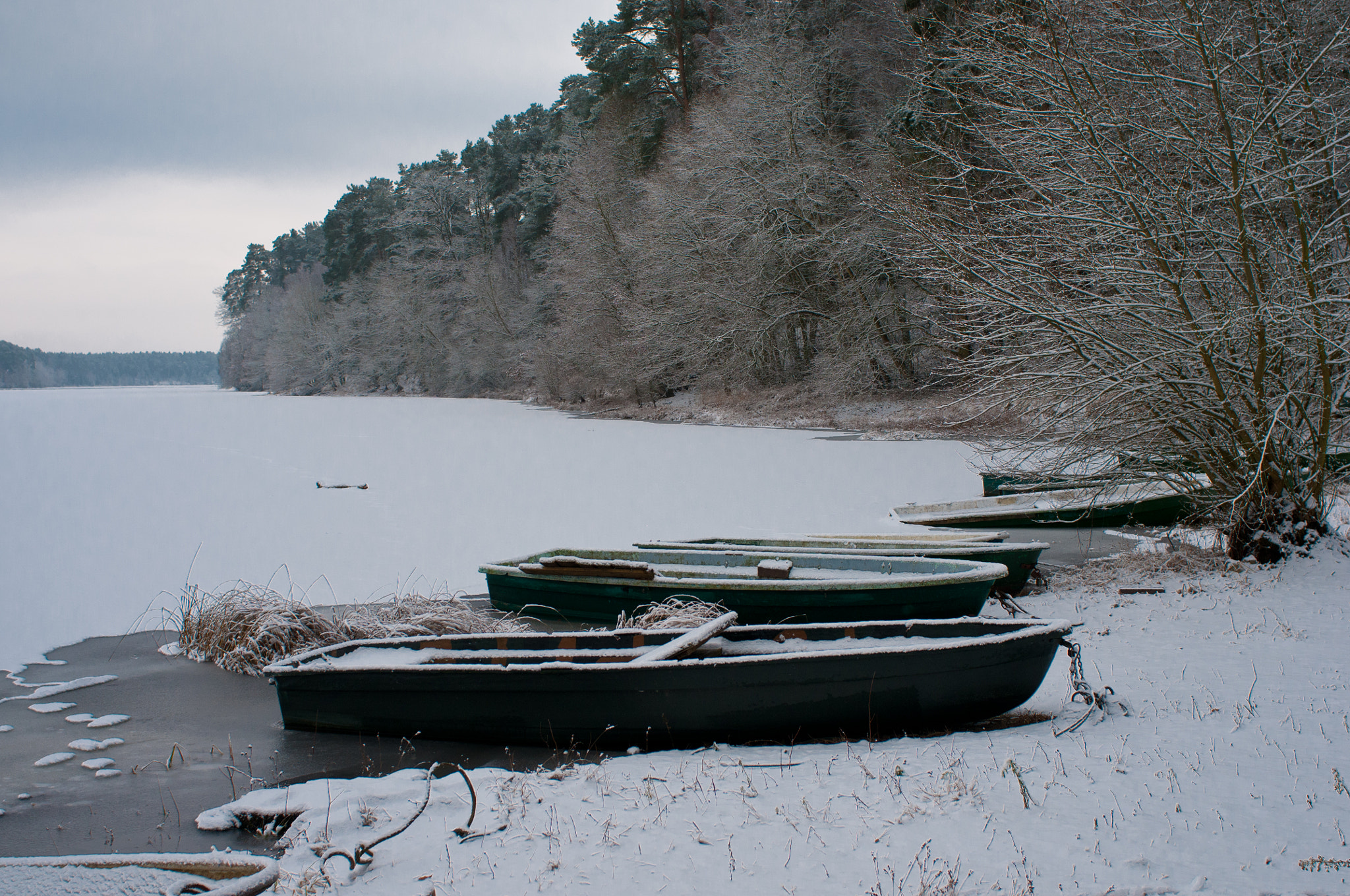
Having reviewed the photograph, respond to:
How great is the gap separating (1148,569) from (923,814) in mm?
4704

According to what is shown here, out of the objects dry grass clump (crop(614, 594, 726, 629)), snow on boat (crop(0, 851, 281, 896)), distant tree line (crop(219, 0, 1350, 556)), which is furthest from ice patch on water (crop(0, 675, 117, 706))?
distant tree line (crop(219, 0, 1350, 556))

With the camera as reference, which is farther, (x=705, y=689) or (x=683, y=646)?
(x=683, y=646)

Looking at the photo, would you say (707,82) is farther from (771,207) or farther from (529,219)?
(529,219)

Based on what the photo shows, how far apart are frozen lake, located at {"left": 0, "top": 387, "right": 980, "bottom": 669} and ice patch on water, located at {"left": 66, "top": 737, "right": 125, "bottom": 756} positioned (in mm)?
1764

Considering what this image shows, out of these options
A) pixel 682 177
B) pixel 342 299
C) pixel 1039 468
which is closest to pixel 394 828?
pixel 1039 468

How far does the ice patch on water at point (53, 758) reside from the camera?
4.14 meters

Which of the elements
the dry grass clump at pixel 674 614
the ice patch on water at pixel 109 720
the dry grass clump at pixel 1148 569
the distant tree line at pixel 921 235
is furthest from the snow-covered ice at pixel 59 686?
the dry grass clump at pixel 1148 569

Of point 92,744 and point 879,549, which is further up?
point 879,549

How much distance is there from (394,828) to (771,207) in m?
20.1

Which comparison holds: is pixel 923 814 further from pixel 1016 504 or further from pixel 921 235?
pixel 1016 504

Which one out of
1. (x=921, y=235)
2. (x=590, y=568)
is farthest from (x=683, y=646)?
(x=921, y=235)

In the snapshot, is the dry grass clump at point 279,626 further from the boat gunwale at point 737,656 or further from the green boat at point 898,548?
the green boat at point 898,548

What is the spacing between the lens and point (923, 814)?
10.3 ft

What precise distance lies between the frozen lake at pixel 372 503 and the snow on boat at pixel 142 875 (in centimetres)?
349
